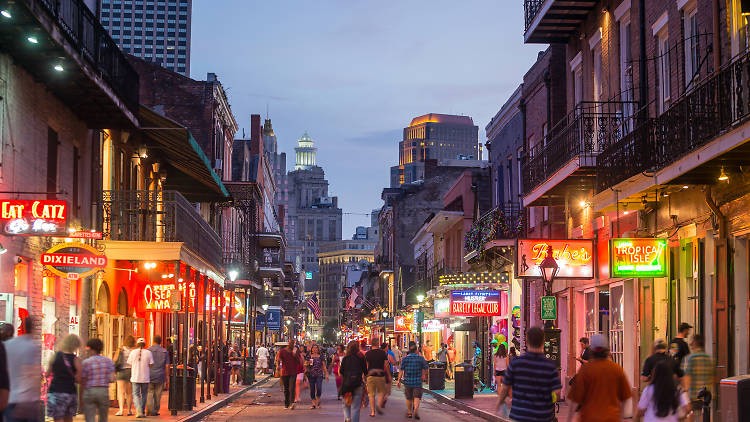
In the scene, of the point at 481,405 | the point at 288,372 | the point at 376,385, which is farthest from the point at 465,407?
the point at 376,385

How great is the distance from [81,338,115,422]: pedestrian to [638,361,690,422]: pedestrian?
27.0 feet

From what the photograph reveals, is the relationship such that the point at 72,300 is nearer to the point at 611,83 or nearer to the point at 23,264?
the point at 23,264

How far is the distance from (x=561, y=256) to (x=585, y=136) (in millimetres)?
3339

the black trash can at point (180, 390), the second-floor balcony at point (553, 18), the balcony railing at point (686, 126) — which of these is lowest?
the black trash can at point (180, 390)

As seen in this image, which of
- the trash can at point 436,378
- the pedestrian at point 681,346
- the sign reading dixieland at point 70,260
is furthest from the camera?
the trash can at point 436,378

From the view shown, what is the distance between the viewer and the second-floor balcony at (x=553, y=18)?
25.6 meters

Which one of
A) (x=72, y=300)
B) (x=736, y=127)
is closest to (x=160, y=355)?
(x=72, y=300)

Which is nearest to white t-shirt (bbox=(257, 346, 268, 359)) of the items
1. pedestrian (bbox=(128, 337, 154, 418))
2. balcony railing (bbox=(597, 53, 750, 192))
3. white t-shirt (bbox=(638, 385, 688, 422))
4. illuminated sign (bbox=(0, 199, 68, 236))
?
pedestrian (bbox=(128, 337, 154, 418))

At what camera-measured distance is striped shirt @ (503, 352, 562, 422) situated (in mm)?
10664

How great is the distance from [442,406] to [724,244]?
14.5 m

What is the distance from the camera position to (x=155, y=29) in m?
179

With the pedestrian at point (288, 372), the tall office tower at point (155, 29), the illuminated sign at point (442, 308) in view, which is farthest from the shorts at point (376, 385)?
the tall office tower at point (155, 29)

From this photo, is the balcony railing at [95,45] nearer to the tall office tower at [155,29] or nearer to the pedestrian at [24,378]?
the pedestrian at [24,378]

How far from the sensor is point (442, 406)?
→ 98.8ft
